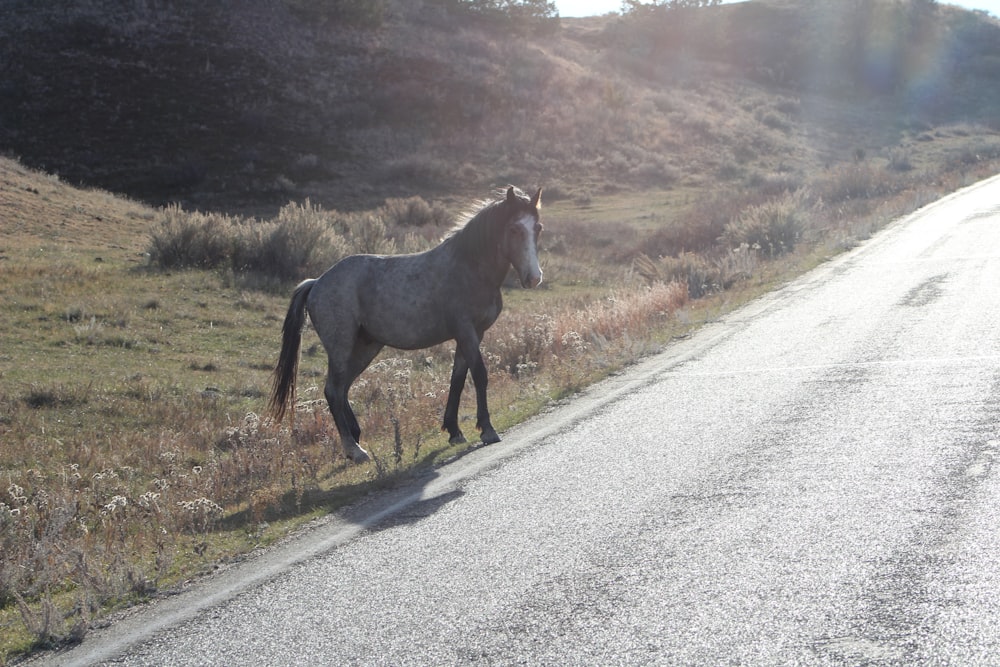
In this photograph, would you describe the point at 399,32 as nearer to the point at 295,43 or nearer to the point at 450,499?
the point at 295,43

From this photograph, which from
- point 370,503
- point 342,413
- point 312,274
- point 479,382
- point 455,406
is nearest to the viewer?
point 370,503

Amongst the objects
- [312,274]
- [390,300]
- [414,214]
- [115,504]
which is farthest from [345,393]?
[414,214]

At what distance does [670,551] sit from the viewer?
223 inches

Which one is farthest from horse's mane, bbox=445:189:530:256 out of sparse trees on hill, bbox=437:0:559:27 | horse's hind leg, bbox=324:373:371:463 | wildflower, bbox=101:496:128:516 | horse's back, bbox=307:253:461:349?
sparse trees on hill, bbox=437:0:559:27

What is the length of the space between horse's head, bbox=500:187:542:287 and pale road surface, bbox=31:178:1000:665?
140cm

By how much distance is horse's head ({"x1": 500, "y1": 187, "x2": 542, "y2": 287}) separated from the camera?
8.87 m

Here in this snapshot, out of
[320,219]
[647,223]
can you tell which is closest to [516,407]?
[320,219]

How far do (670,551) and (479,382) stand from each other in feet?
12.5

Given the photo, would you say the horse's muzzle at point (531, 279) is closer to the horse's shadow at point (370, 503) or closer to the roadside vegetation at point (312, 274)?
the roadside vegetation at point (312, 274)

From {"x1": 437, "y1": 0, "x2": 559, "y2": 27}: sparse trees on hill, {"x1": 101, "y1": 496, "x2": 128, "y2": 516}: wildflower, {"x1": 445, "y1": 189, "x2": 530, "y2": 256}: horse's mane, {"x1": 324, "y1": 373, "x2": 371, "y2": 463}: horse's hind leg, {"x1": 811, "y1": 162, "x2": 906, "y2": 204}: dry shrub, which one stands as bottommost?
{"x1": 101, "y1": 496, "x2": 128, "y2": 516}: wildflower

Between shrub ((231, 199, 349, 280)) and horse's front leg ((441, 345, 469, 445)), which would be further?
shrub ((231, 199, 349, 280))

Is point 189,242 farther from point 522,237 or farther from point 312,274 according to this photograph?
point 522,237

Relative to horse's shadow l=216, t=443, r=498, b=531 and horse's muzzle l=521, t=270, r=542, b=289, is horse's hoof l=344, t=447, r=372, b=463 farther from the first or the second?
horse's muzzle l=521, t=270, r=542, b=289

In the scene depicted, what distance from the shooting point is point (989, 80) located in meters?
89.8
